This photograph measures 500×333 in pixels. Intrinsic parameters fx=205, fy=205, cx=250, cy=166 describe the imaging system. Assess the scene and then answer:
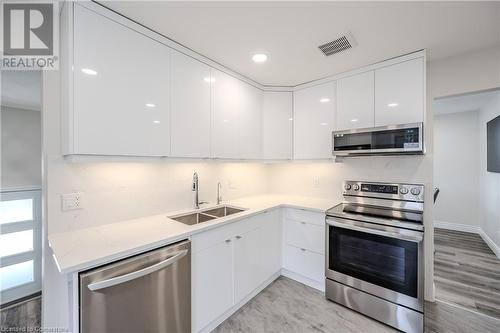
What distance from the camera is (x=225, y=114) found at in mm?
2238

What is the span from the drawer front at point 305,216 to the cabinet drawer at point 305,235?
0.11 ft

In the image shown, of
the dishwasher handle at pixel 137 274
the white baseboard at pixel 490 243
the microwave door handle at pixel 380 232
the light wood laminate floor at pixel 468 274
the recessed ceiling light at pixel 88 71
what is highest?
the recessed ceiling light at pixel 88 71

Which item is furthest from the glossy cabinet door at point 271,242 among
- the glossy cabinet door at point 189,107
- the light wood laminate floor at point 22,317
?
the light wood laminate floor at point 22,317

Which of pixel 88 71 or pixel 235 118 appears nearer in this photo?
pixel 88 71

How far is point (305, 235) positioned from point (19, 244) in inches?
121

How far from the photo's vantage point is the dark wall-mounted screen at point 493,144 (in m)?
2.98

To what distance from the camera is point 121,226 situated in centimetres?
161

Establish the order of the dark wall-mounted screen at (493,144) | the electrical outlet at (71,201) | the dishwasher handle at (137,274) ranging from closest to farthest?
1. the dishwasher handle at (137,274)
2. the electrical outlet at (71,201)
3. the dark wall-mounted screen at (493,144)

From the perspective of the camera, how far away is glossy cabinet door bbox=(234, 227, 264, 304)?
1.93 m

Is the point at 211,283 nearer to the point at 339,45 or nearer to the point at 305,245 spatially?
the point at 305,245

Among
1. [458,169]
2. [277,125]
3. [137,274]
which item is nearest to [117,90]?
[137,274]

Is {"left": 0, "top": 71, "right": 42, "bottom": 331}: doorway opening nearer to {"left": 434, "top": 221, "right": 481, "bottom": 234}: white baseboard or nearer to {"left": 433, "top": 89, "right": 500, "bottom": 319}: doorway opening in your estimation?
{"left": 433, "top": 89, "right": 500, "bottom": 319}: doorway opening

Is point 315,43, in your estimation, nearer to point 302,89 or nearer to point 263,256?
point 302,89

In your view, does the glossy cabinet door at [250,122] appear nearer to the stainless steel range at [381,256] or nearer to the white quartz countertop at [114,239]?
Result: the white quartz countertop at [114,239]
